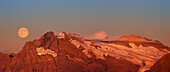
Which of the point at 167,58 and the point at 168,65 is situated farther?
the point at 167,58

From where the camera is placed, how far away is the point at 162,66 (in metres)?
136

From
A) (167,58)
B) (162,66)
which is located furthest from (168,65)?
(167,58)

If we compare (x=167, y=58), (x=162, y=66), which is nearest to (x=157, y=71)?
(x=162, y=66)

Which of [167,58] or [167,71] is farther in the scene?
[167,58]

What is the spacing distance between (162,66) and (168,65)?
2.29 meters

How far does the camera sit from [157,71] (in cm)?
13450

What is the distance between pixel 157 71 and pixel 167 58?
1333 centimetres

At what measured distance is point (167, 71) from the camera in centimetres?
12762

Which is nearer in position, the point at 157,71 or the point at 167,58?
the point at 157,71

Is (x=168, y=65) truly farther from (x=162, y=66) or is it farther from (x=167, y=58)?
(x=167, y=58)

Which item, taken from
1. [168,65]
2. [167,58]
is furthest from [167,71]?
[167,58]

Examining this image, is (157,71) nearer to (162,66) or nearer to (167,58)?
(162,66)

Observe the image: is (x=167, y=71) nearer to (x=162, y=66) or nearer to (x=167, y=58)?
(x=162, y=66)

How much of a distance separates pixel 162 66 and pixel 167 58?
11.2m
